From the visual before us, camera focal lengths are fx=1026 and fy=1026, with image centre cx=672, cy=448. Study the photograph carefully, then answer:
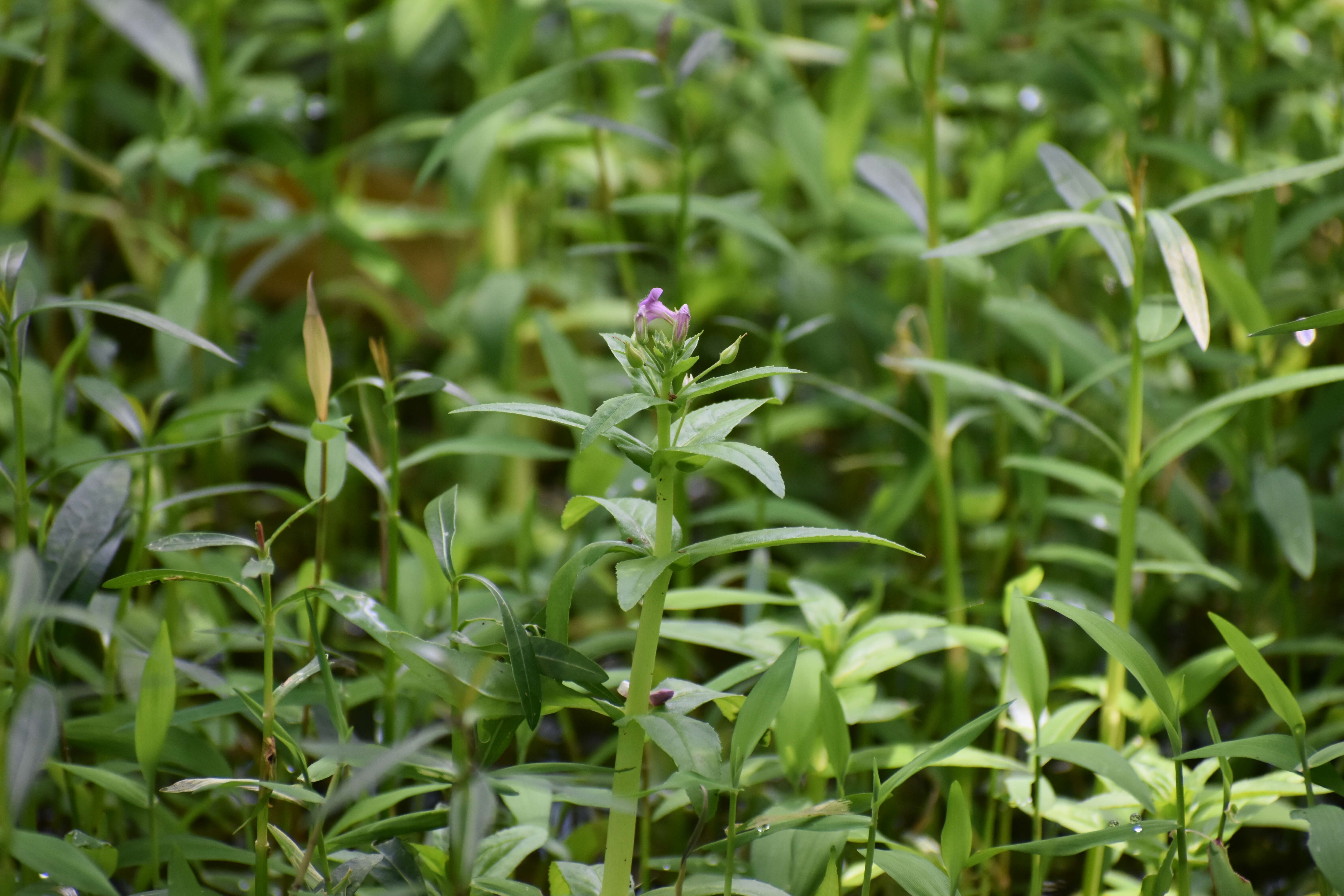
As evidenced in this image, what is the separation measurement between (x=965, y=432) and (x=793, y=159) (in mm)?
326

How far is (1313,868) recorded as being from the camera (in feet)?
2.14

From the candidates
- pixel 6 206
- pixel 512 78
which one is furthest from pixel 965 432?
pixel 6 206

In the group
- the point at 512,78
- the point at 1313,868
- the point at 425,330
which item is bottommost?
the point at 1313,868

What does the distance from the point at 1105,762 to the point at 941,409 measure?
0.95ft

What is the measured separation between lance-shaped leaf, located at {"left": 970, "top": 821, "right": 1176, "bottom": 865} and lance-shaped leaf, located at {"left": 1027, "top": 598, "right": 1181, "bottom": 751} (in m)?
0.04

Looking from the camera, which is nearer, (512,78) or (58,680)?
(58,680)

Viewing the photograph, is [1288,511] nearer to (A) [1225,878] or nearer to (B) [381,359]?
(A) [1225,878]

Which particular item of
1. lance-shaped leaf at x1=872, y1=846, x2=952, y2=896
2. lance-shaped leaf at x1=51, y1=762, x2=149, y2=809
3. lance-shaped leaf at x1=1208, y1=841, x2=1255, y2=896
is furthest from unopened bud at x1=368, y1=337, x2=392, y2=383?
lance-shaped leaf at x1=1208, y1=841, x2=1255, y2=896

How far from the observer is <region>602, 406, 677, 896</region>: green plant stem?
1.37 ft

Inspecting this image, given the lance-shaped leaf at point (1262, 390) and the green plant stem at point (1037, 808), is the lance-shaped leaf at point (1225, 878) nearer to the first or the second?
the green plant stem at point (1037, 808)

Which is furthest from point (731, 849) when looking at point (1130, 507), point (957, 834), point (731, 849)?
point (1130, 507)

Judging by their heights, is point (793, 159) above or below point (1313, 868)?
above

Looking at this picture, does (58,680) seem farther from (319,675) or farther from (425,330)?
(425,330)

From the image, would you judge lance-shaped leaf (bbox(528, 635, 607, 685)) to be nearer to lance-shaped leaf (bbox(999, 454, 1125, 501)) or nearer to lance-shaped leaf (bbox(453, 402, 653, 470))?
lance-shaped leaf (bbox(453, 402, 653, 470))
